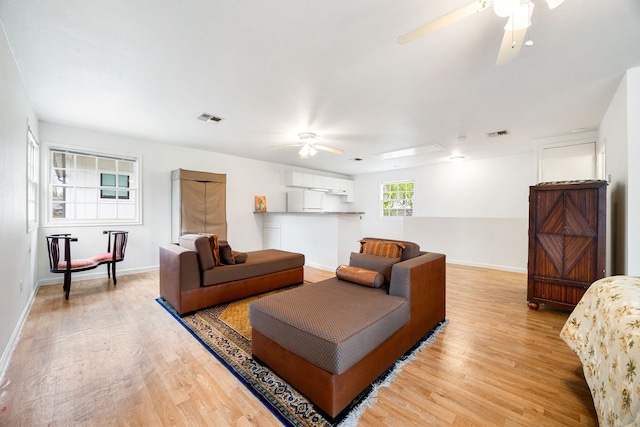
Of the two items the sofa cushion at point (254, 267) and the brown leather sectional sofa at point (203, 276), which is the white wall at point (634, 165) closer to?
the sofa cushion at point (254, 267)

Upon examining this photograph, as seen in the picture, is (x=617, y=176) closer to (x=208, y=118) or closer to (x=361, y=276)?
(x=361, y=276)

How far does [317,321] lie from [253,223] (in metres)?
4.88

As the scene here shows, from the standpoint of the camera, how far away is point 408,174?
6906mm

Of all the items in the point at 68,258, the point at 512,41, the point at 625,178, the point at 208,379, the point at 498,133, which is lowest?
the point at 208,379

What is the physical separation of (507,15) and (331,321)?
Result: 6.35ft

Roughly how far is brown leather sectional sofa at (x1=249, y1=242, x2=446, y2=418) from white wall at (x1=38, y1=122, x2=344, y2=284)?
3871mm

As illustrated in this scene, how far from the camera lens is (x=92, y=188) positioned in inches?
165

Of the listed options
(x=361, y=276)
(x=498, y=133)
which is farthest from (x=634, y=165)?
(x=361, y=276)

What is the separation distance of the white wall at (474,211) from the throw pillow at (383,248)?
13.2ft

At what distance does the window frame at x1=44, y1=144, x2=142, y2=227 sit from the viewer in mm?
3791

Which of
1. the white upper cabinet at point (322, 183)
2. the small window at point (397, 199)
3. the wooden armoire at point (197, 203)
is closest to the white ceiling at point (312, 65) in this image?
the wooden armoire at point (197, 203)

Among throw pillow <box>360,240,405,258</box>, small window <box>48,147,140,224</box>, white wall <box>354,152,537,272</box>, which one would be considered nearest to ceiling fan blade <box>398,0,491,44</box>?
throw pillow <box>360,240,405,258</box>

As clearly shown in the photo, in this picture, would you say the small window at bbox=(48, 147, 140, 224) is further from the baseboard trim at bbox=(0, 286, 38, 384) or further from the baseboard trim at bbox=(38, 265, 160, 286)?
the baseboard trim at bbox=(0, 286, 38, 384)

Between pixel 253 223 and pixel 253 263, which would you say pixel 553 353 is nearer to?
pixel 253 263
